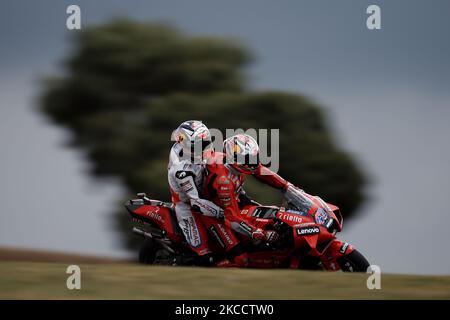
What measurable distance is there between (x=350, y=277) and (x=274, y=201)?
143 inches

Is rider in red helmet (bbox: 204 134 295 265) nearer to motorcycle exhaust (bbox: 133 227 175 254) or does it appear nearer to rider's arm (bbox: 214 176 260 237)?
rider's arm (bbox: 214 176 260 237)

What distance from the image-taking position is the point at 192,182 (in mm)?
7500

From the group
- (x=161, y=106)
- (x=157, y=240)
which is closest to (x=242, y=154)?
(x=157, y=240)

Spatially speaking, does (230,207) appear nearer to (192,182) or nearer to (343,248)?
(192,182)

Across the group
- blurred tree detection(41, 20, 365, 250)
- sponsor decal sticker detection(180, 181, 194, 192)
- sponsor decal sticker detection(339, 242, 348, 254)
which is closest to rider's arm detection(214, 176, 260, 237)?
sponsor decal sticker detection(180, 181, 194, 192)

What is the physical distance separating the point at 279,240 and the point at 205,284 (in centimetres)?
128

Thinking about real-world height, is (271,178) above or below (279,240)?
above

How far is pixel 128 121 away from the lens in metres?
12.3

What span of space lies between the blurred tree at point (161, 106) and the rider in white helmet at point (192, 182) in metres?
3.03

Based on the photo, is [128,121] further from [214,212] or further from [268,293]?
[268,293]

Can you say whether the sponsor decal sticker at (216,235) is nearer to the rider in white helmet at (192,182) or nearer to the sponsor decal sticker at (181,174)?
the rider in white helmet at (192,182)

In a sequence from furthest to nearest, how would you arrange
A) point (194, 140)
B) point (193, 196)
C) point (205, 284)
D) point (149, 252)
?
1. point (149, 252)
2. point (194, 140)
3. point (193, 196)
4. point (205, 284)

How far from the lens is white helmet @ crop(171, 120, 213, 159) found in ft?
25.2

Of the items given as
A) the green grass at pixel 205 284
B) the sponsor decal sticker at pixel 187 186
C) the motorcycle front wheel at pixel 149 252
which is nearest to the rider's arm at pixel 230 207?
the sponsor decal sticker at pixel 187 186
